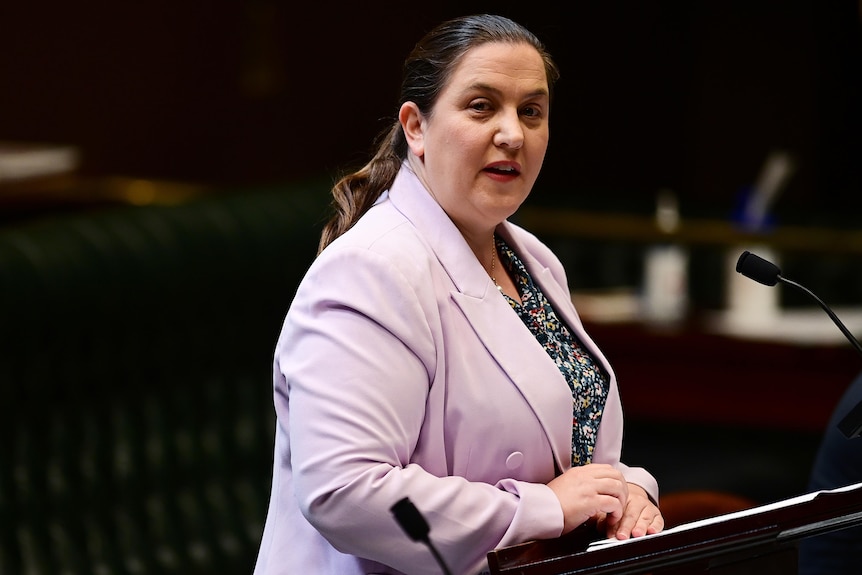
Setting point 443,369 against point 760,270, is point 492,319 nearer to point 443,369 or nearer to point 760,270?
point 443,369

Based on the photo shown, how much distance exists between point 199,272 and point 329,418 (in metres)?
2.05

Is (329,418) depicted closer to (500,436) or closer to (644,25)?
(500,436)

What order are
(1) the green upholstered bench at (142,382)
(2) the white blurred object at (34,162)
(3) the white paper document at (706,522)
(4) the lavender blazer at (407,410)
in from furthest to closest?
1. (2) the white blurred object at (34,162)
2. (1) the green upholstered bench at (142,382)
3. (4) the lavender blazer at (407,410)
4. (3) the white paper document at (706,522)

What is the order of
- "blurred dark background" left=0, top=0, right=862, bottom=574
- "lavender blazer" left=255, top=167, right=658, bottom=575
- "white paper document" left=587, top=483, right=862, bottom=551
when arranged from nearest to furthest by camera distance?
"white paper document" left=587, top=483, right=862, bottom=551 → "lavender blazer" left=255, top=167, right=658, bottom=575 → "blurred dark background" left=0, top=0, right=862, bottom=574

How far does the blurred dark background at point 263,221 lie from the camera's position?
3207 millimetres

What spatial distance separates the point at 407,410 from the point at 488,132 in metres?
0.39

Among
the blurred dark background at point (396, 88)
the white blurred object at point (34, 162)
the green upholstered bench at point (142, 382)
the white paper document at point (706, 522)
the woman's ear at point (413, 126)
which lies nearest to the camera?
the white paper document at point (706, 522)

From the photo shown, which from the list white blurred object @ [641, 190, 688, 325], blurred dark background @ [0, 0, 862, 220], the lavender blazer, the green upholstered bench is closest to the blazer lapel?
the lavender blazer

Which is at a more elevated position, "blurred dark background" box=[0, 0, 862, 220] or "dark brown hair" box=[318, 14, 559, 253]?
"blurred dark background" box=[0, 0, 862, 220]

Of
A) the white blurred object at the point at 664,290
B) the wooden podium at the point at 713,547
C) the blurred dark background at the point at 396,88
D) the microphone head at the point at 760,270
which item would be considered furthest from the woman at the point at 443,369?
the blurred dark background at the point at 396,88

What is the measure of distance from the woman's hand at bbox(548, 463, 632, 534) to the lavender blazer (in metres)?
0.02

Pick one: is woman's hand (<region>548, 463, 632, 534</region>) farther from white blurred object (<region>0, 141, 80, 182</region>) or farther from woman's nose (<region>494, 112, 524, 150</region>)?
white blurred object (<region>0, 141, 80, 182</region>)

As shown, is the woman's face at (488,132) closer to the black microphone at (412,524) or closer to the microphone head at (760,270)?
the microphone head at (760,270)

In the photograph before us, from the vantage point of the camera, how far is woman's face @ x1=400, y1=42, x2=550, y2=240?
177 centimetres
